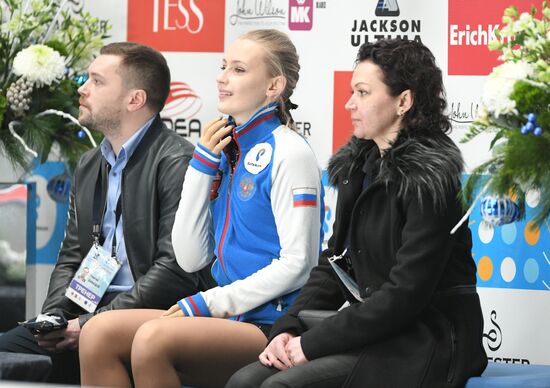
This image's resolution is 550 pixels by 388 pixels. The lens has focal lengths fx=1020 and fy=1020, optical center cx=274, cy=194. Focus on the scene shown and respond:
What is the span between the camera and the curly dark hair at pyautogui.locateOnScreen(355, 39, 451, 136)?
2.90 metres

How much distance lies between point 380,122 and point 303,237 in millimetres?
448

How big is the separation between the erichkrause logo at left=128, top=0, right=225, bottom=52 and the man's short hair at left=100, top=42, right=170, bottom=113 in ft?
3.09

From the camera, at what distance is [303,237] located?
10.3ft

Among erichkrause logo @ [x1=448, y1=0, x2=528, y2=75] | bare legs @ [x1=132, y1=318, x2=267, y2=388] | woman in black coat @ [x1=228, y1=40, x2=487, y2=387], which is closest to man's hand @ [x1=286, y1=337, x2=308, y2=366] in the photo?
woman in black coat @ [x1=228, y1=40, x2=487, y2=387]

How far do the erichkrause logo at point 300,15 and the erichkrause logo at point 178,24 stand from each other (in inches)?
14.0

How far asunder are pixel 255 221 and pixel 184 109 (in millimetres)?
1769

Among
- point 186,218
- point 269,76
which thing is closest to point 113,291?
point 186,218

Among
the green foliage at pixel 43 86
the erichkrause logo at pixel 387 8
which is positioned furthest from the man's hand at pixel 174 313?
the erichkrause logo at pixel 387 8

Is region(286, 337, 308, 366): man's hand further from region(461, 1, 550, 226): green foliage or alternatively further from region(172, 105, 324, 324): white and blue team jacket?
region(461, 1, 550, 226): green foliage

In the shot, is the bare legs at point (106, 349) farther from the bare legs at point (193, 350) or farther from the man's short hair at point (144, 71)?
the man's short hair at point (144, 71)

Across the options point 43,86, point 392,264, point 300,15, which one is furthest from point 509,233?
point 43,86

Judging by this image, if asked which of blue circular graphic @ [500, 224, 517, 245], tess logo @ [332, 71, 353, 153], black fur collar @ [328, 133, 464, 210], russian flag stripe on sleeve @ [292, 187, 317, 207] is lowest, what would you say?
blue circular graphic @ [500, 224, 517, 245]

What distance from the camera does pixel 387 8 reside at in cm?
451

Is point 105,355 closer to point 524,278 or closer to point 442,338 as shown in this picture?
point 442,338
